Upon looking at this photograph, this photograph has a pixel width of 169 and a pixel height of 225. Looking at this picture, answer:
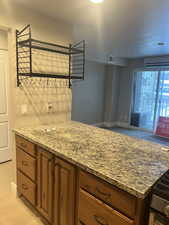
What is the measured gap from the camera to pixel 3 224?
192cm

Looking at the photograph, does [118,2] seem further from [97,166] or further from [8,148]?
[8,148]

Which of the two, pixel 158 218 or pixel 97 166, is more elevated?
pixel 97 166

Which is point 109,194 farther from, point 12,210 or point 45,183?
point 12,210

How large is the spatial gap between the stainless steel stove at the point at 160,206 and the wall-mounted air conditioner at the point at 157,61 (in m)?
5.38

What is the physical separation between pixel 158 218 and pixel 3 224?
166 centimetres

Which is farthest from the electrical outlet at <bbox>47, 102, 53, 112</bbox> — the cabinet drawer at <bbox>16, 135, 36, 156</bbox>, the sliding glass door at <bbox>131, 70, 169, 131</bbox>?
the sliding glass door at <bbox>131, 70, 169, 131</bbox>

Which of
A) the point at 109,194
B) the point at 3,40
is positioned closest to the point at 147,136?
the point at 3,40

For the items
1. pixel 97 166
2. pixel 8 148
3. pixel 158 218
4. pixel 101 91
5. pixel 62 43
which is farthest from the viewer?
pixel 101 91

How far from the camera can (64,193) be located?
158 cm

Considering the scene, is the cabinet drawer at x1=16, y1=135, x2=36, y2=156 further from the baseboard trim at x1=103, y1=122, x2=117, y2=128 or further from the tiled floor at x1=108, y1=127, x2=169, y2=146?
the baseboard trim at x1=103, y1=122, x2=117, y2=128

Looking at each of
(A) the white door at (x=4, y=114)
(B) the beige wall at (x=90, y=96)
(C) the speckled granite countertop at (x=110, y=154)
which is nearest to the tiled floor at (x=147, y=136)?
(B) the beige wall at (x=90, y=96)

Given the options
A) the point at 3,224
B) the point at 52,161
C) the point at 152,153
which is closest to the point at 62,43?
the point at 52,161

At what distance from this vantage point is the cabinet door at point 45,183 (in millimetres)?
1731

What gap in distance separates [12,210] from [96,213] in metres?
1.33
